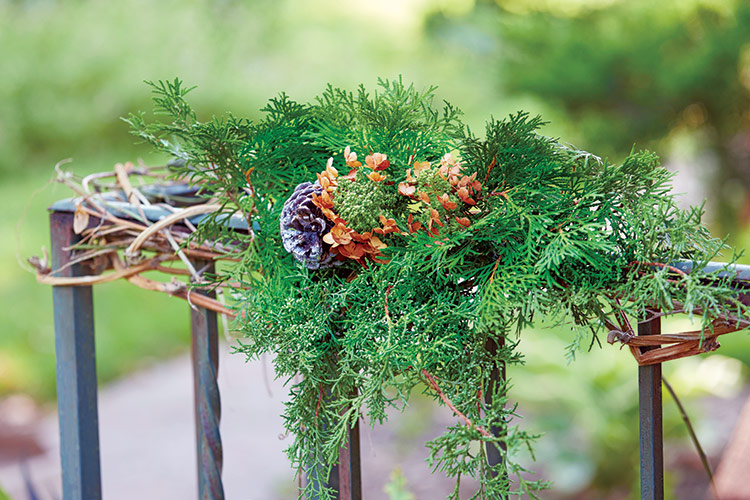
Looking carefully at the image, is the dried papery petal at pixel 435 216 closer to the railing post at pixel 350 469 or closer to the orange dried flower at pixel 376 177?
the orange dried flower at pixel 376 177

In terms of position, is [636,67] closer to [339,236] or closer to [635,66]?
[635,66]

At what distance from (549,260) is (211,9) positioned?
20.4 feet

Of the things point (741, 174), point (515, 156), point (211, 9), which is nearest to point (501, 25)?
point (741, 174)

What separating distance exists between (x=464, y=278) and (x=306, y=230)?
0.09 metres

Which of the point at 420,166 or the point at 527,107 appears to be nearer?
the point at 420,166

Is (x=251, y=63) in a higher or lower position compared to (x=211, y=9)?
lower

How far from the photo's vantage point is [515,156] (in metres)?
0.40

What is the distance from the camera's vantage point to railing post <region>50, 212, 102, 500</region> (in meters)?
0.68

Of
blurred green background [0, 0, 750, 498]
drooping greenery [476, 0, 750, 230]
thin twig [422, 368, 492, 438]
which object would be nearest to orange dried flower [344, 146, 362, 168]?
thin twig [422, 368, 492, 438]

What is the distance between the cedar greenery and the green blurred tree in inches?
75.9

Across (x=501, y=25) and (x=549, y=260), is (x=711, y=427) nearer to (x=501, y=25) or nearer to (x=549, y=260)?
(x=501, y=25)

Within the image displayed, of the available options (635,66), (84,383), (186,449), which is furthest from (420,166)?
(186,449)

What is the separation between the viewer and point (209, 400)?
2.00 feet

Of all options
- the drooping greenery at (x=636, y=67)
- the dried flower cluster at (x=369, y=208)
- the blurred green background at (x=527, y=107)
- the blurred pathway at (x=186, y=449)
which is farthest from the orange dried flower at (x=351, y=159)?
the drooping greenery at (x=636, y=67)
